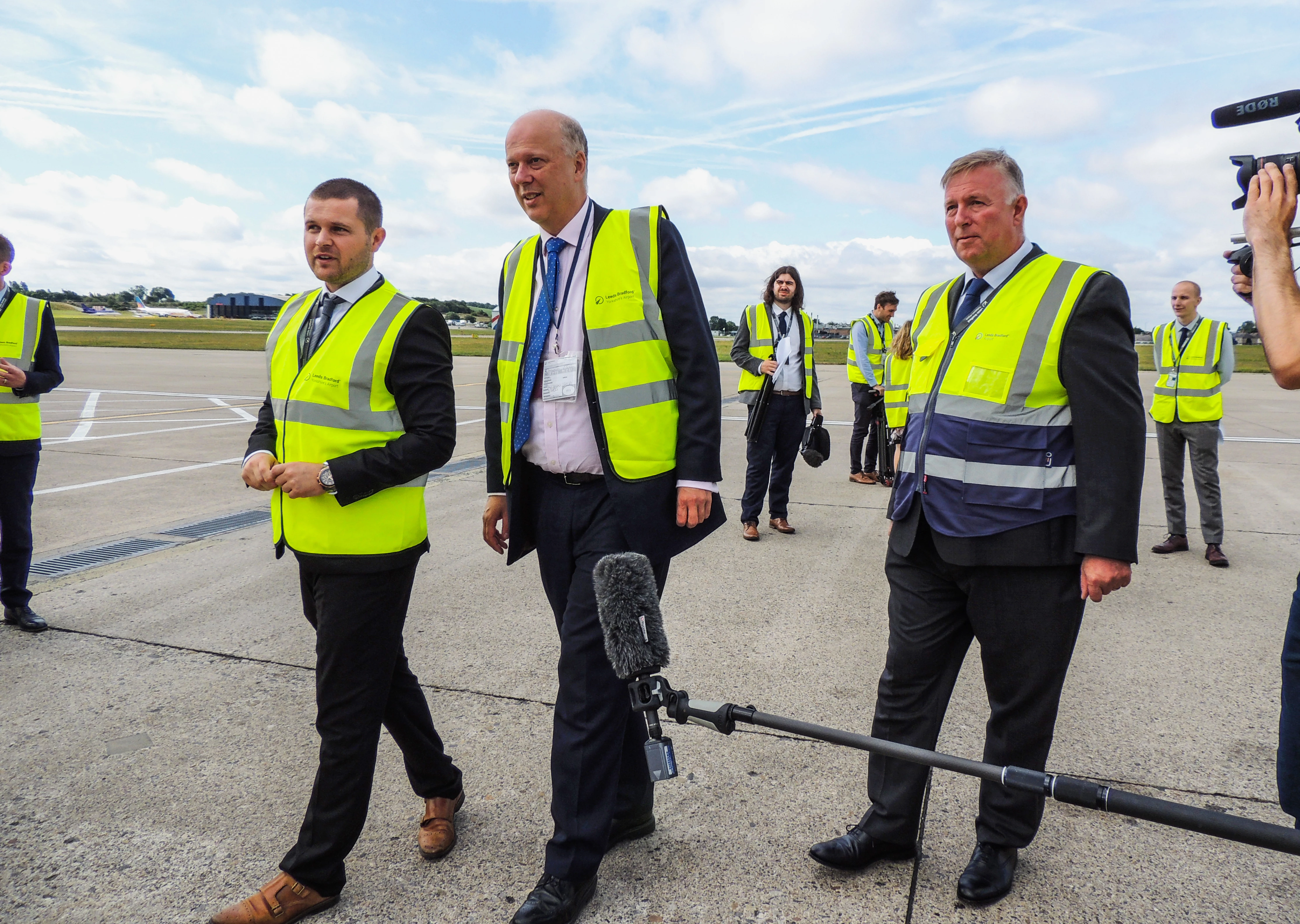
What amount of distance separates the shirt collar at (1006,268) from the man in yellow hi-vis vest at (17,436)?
14.6 ft

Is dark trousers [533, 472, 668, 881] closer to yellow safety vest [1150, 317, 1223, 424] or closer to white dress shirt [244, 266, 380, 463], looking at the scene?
white dress shirt [244, 266, 380, 463]

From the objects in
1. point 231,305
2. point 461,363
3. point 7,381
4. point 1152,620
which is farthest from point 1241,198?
point 231,305

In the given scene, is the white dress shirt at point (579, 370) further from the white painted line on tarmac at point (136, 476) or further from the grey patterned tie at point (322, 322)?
the white painted line on tarmac at point (136, 476)

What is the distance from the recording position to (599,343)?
240 cm

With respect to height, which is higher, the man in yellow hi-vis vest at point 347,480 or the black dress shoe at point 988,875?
the man in yellow hi-vis vest at point 347,480

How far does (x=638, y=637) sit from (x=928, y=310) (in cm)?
155

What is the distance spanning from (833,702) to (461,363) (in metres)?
28.5

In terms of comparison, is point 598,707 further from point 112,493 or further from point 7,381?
point 112,493

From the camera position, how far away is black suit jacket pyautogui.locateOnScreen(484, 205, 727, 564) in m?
2.38

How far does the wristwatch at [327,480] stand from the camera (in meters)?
2.32

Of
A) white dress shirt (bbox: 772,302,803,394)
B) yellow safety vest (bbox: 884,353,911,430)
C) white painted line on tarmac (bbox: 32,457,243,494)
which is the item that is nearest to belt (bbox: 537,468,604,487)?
white dress shirt (bbox: 772,302,803,394)

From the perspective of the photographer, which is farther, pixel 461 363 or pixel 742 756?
pixel 461 363

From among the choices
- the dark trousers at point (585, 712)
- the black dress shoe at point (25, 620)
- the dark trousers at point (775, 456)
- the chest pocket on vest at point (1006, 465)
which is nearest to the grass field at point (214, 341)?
the dark trousers at point (775, 456)

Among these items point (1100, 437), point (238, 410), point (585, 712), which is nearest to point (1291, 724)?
point (1100, 437)
